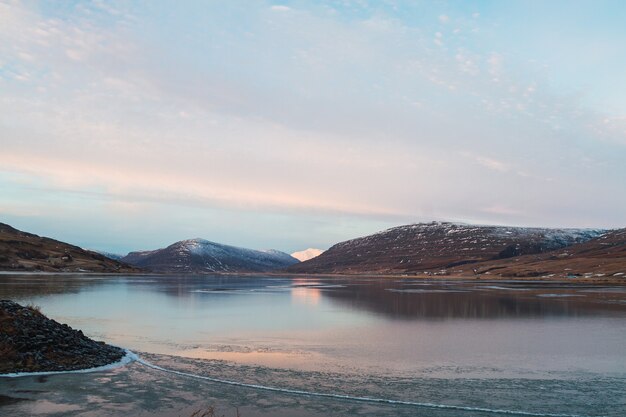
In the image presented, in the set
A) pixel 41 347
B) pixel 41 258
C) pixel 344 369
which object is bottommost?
pixel 344 369

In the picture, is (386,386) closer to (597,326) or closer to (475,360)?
(475,360)

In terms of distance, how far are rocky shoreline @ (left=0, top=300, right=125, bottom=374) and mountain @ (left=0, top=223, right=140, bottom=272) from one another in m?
133

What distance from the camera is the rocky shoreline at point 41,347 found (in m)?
20.5

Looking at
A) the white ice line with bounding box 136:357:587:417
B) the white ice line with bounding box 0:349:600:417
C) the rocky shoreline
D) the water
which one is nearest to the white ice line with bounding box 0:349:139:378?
the white ice line with bounding box 0:349:600:417

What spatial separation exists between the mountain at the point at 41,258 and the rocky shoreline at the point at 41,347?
435 feet

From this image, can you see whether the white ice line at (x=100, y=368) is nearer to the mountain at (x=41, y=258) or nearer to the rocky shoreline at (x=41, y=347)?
the rocky shoreline at (x=41, y=347)

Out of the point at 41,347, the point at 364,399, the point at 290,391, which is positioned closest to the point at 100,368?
the point at 41,347

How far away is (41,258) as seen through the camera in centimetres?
16625

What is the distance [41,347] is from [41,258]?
163 metres

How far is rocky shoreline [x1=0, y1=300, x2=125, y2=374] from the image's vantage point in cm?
2045

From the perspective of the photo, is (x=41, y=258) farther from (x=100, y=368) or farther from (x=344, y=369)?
(x=344, y=369)

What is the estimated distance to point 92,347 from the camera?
23922 millimetres

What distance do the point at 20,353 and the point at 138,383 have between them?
5.68 metres

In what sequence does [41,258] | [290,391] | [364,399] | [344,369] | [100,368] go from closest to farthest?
[364,399], [290,391], [100,368], [344,369], [41,258]
